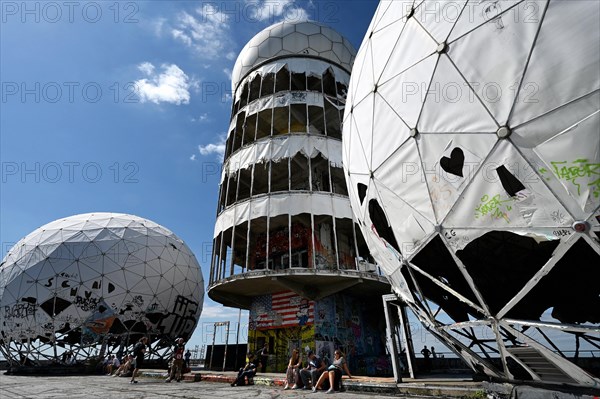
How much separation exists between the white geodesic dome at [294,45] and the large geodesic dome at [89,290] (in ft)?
49.2

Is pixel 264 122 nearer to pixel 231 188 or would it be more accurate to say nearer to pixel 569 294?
pixel 231 188

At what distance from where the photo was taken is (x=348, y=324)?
20672mm

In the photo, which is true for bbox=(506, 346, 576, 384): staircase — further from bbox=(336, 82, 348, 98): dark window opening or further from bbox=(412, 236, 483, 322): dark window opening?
bbox=(336, 82, 348, 98): dark window opening

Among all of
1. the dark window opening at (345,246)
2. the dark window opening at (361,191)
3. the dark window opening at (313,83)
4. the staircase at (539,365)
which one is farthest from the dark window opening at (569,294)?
the dark window opening at (313,83)

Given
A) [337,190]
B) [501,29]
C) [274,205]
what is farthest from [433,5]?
[337,190]

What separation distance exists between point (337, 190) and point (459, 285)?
17729 millimetres

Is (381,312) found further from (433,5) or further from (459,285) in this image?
(433,5)

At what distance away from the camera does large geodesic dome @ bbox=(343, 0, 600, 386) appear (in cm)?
441

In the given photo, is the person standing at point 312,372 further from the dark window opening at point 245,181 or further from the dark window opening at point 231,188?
the dark window opening at point 231,188

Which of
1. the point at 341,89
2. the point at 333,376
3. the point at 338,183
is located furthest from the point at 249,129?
the point at 333,376

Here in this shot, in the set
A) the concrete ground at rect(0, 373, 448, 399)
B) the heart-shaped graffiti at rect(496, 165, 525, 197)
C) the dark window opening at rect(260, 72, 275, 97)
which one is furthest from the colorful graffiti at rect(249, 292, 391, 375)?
the heart-shaped graffiti at rect(496, 165, 525, 197)

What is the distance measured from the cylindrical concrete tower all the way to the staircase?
41.8 ft

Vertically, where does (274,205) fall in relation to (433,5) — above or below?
above

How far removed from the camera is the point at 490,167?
195 inches
